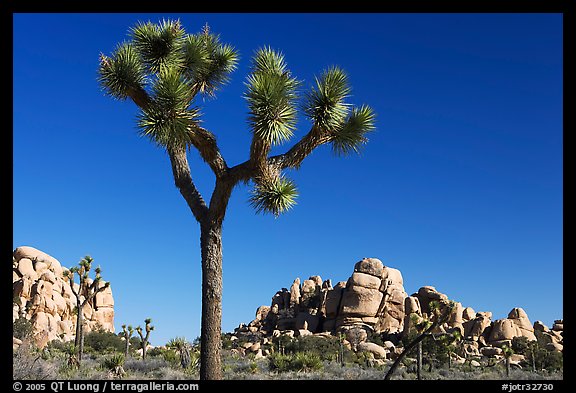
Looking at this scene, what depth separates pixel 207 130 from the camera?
11734 mm

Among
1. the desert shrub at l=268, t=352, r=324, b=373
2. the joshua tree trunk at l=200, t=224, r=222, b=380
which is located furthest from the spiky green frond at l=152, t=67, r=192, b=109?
the desert shrub at l=268, t=352, r=324, b=373

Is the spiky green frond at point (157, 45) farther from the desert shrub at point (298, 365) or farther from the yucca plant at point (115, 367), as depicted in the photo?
the desert shrub at point (298, 365)

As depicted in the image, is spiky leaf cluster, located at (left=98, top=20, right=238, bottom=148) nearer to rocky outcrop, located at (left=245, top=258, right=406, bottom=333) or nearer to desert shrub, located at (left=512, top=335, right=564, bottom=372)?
desert shrub, located at (left=512, top=335, right=564, bottom=372)

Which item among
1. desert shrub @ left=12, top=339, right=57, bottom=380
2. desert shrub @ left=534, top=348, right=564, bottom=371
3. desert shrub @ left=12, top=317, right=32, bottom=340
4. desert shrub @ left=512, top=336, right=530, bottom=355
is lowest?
desert shrub @ left=534, top=348, right=564, bottom=371

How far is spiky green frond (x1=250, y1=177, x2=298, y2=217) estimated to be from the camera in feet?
38.1

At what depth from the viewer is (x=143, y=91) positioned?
12438 millimetres

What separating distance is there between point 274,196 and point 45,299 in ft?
105

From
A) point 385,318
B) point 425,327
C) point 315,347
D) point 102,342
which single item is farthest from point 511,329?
point 425,327

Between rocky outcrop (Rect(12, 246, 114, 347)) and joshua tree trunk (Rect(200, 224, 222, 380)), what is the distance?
23.1 m

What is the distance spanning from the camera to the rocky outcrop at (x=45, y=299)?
36.0 meters

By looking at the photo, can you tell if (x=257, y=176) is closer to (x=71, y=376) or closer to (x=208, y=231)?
(x=208, y=231)
